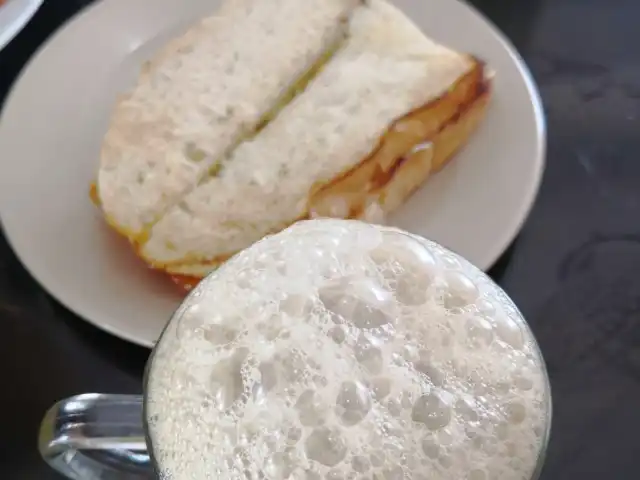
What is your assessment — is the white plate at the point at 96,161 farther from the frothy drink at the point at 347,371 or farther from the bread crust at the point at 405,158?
the frothy drink at the point at 347,371

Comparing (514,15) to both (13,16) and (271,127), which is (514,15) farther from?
(13,16)

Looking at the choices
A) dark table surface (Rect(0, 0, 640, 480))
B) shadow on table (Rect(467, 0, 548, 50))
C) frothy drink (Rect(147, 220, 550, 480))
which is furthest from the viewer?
shadow on table (Rect(467, 0, 548, 50))

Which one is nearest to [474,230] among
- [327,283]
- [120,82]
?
[327,283]

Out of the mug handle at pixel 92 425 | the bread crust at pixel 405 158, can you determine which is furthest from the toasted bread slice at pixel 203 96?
the mug handle at pixel 92 425

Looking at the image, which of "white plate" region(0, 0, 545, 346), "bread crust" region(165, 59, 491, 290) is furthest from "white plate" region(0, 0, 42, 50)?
"bread crust" region(165, 59, 491, 290)

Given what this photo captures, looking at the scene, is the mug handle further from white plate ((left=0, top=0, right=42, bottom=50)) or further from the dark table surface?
white plate ((left=0, top=0, right=42, bottom=50))

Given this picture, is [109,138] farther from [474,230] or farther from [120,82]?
[474,230]

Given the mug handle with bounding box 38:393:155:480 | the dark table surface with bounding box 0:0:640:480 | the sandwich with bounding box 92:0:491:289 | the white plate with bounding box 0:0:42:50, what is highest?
the white plate with bounding box 0:0:42:50
